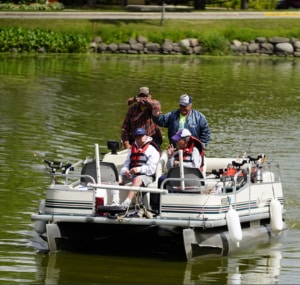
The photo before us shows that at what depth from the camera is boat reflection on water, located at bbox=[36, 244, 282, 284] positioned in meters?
14.8

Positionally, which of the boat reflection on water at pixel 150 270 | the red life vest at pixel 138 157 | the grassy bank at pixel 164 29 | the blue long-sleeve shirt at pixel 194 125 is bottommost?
the grassy bank at pixel 164 29

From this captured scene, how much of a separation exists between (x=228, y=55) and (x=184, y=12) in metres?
8.13

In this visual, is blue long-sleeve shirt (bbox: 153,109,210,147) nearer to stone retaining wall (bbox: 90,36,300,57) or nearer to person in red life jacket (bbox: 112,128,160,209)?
person in red life jacket (bbox: 112,128,160,209)

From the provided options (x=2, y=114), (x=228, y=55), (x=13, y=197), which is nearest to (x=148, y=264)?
(x=13, y=197)

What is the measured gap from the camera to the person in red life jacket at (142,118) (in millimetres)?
17844

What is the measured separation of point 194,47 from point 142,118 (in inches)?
1349

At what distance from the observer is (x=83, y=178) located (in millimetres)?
16438

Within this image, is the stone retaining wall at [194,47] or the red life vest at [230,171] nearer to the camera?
the red life vest at [230,171]

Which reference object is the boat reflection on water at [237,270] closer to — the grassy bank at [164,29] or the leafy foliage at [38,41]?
the leafy foliage at [38,41]

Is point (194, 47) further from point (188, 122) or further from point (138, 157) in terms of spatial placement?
point (138, 157)

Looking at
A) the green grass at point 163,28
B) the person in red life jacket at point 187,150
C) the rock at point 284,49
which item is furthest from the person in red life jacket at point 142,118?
the rock at point 284,49

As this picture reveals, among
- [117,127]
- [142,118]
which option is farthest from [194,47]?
[142,118]

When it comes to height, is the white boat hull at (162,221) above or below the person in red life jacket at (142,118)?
below

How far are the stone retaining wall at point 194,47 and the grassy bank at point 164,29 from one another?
326 mm
